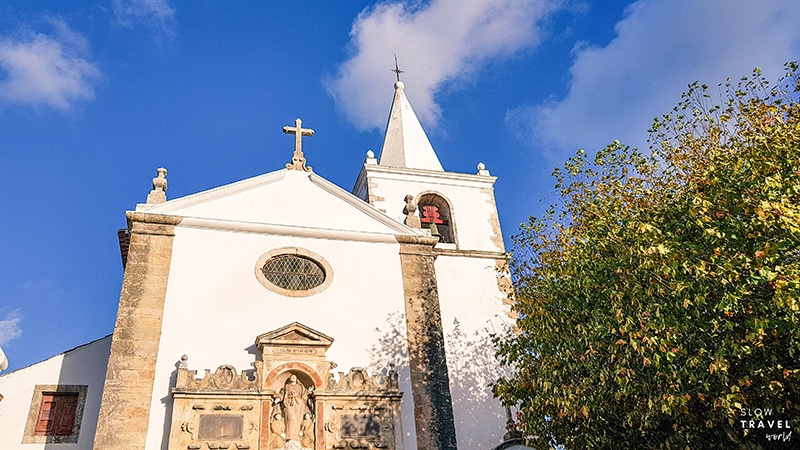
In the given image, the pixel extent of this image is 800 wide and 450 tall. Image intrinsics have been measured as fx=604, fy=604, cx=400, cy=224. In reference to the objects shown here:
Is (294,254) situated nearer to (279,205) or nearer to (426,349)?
(279,205)

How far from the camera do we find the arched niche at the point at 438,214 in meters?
17.7

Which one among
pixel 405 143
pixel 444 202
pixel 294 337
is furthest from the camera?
pixel 405 143

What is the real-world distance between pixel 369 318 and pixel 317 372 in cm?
185

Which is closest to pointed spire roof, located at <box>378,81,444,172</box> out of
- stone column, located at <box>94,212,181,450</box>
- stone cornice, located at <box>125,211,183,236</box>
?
stone cornice, located at <box>125,211,183,236</box>

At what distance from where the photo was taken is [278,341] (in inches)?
470

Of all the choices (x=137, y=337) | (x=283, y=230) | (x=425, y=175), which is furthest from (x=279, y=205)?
(x=425, y=175)

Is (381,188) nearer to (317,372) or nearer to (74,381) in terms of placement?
(317,372)

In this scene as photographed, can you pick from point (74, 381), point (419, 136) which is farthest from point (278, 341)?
point (419, 136)

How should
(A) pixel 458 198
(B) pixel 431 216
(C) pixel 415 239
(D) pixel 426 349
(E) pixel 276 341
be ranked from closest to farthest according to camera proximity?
(E) pixel 276 341 → (D) pixel 426 349 → (C) pixel 415 239 → (B) pixel 431 216 → (A) pixel 458 198

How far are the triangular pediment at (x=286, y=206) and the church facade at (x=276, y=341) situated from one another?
36 mm


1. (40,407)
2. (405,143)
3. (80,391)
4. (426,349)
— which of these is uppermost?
(405,143)

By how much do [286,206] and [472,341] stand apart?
5.68m

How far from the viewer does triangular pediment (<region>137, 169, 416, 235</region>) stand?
1375cm

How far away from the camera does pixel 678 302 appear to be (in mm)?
7699
